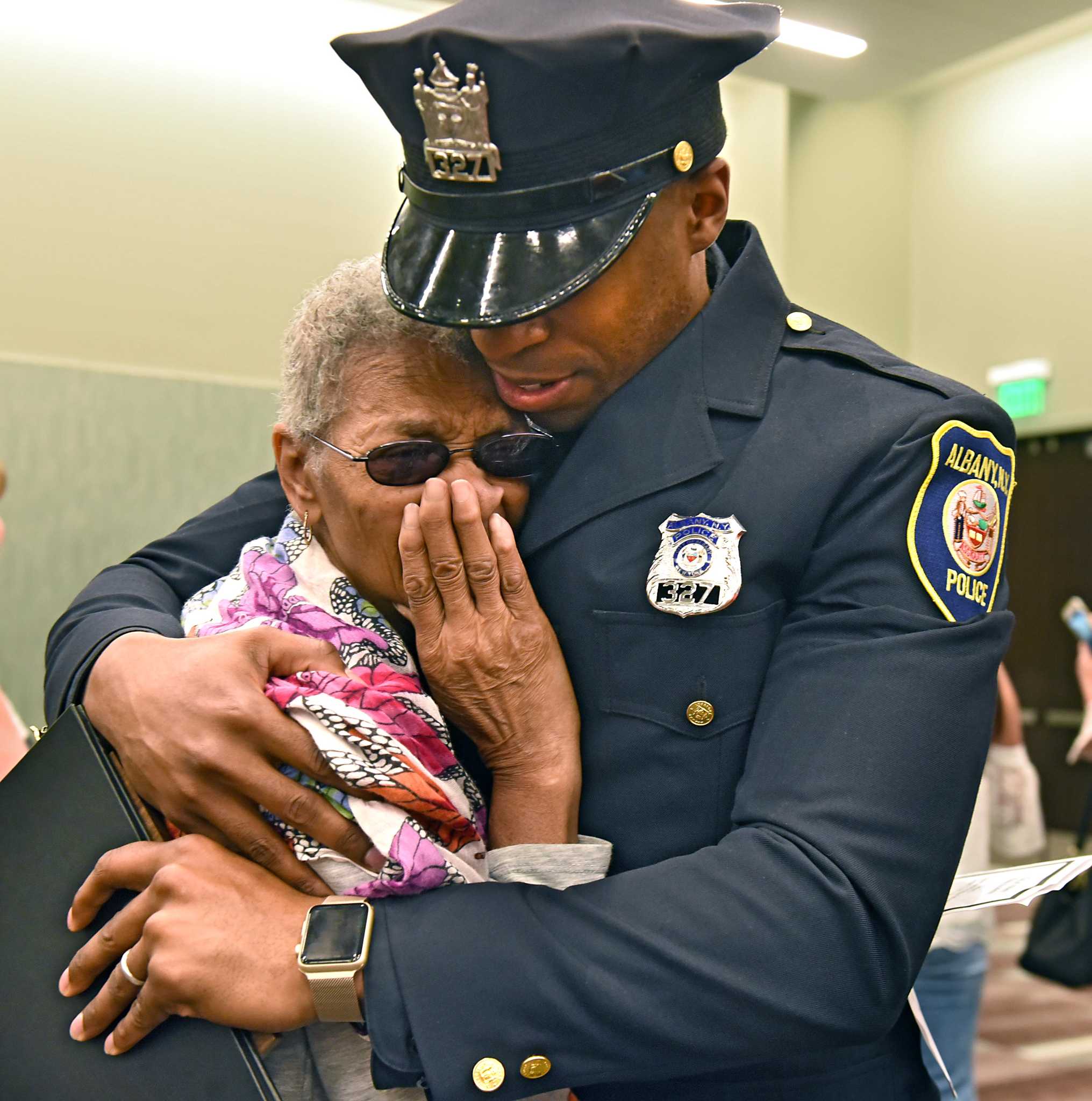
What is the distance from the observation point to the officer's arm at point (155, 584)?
52.3 inches

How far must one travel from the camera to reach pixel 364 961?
1008 millimetres

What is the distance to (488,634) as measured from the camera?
1.15 m

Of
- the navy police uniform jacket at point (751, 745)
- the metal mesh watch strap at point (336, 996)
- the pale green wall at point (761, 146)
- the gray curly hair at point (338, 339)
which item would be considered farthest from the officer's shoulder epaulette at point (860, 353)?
the pale green wall at point (761, 146)

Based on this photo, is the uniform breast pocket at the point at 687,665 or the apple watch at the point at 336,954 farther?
the uniform breast pocket at the point at 687,665

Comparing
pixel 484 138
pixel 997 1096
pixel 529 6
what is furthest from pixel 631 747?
pixel 997 1096

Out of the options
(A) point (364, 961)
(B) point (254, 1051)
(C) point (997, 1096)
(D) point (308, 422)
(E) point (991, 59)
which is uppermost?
(E) point (991, 59)

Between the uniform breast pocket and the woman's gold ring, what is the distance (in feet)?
1.62

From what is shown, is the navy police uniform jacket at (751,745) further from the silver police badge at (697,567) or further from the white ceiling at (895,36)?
the white ceiling at (895,36)

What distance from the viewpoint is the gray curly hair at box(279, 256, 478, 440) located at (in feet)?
4.14

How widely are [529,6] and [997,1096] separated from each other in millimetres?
3718

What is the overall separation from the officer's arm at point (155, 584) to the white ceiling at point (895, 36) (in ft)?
14.1

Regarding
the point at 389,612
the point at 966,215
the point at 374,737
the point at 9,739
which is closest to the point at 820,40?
the point at 966,215

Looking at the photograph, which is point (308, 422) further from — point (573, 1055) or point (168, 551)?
point (573, 1055)

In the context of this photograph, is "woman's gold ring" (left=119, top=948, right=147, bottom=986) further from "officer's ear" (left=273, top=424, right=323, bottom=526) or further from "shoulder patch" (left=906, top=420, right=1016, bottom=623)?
"shoulder patch" (left=906, top=420, right=1016, bottom=623)
